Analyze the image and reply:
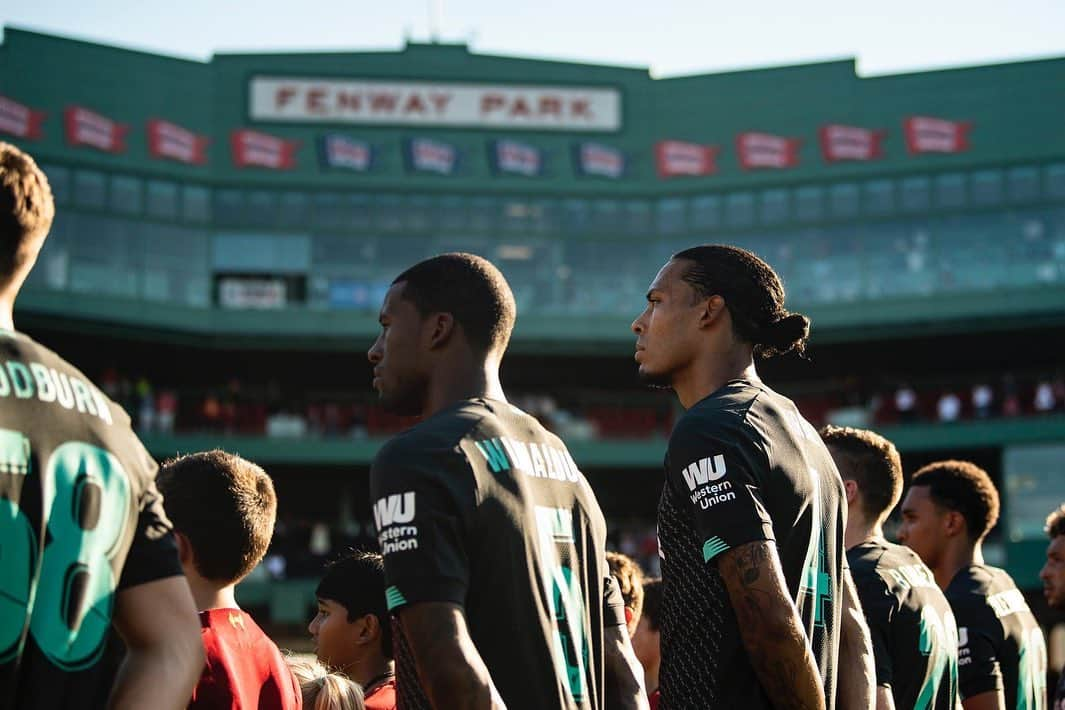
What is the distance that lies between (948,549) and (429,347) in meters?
3.79

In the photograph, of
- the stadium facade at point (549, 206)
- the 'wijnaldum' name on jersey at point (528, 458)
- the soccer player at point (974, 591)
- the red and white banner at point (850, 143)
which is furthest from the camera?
the red and white banner at point (850, 143)

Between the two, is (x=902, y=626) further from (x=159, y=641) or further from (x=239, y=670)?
(x=159, y=641)

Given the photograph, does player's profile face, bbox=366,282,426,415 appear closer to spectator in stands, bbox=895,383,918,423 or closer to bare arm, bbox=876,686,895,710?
bare arm, bbox=876,686,895,710

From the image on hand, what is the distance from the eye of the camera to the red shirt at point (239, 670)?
3924 millimetres

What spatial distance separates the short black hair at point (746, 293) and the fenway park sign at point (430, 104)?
119ft

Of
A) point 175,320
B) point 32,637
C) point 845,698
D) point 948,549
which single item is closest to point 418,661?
point 32,637

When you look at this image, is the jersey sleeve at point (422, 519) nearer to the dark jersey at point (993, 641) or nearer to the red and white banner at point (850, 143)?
the dark jersey at point (993, 641)

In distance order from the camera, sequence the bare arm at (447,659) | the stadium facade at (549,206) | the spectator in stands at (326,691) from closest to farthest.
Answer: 1. the bare arm at (447,659)
2. the spectator in stands at (326,691)
3. the stadium facade at (549,206)

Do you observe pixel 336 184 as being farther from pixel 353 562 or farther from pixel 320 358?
pixel 353 562

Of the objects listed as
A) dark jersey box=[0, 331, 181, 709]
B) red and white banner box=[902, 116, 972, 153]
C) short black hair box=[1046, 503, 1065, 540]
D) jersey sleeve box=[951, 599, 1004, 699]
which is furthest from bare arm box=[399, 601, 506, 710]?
red and white banner box=[902, 116, 972, 153]

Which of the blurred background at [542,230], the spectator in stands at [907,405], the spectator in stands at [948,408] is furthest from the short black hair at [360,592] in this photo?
the spectator in stands at [948,408]

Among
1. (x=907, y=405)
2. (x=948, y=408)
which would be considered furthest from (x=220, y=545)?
(x=948, y=408)

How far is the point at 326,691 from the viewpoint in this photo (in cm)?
477

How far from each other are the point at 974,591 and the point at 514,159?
3450cm
